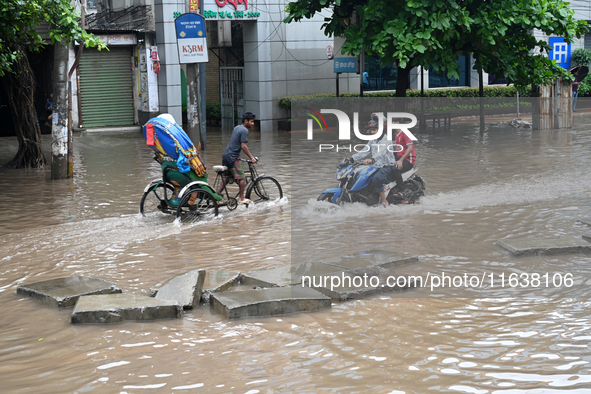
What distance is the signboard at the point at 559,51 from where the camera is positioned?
64.0 feet

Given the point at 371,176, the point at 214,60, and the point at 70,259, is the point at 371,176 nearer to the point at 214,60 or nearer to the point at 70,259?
the point at 70,259

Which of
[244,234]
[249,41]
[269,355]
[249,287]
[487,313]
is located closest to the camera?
[269,355]

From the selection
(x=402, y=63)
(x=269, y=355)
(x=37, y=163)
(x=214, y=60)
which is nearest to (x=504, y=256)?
(x=269, y=355)

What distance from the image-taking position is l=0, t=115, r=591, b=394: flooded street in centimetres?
441

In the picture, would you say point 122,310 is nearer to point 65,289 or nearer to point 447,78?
point 65,289

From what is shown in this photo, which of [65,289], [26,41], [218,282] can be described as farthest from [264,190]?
[26,41]

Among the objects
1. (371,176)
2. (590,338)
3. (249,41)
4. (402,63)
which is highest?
(249,41)

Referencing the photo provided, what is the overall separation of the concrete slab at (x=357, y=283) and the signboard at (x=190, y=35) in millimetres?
12076

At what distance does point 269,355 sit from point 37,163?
40.2 feet

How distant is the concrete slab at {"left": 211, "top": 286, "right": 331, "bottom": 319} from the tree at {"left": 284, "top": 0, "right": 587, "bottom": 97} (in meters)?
10.9

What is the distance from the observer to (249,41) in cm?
2330

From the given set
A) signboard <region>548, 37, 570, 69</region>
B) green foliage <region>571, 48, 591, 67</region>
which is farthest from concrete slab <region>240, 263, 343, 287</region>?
green foliage <region>571, 48, 591, 67</region>

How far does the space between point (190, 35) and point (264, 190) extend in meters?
7.81

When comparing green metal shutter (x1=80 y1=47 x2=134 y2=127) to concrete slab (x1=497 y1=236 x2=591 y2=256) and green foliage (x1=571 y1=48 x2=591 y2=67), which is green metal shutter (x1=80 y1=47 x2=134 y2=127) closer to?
concrete slab (x1=497 y1=236 x2=591 y2=256)
